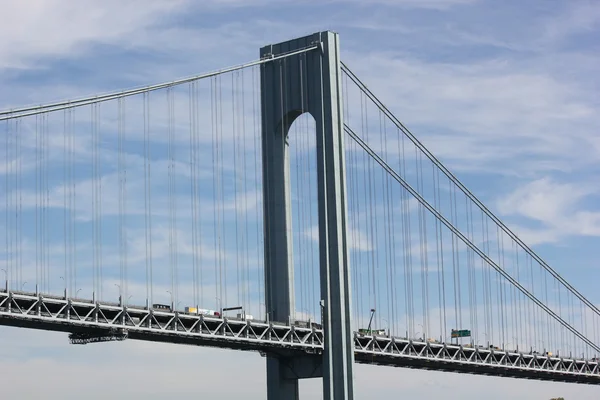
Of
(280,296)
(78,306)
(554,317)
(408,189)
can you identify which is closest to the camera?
(78,306)

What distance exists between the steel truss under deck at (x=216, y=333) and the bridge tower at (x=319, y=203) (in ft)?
5.61

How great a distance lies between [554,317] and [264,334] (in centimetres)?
4733

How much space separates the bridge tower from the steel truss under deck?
1709mm

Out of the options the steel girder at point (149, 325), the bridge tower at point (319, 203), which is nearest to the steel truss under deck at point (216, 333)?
the steel girder at point (149, 325)

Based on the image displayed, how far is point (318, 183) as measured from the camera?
96125 mm

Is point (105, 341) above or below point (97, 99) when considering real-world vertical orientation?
below

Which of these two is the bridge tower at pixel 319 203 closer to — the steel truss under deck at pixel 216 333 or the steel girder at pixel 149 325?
the steel truss under deck at pixel 216 333

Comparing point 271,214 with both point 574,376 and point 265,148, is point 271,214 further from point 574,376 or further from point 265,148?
point 574,376

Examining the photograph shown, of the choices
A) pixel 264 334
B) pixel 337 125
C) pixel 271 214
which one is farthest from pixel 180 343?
pixel 337 125

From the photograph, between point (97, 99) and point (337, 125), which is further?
point (337, 125)

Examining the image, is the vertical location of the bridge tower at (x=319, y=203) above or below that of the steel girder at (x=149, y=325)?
above

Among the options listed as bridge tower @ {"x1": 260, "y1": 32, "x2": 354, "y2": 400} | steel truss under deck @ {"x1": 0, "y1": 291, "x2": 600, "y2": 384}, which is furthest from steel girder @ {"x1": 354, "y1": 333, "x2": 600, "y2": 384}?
bridge tower @ {"x1": 260, "y1": 32, "x2": 354, "y2": 400}

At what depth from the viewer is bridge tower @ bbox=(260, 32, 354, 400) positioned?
3708 inches

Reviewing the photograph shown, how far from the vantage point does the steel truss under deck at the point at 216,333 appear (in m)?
78.6
